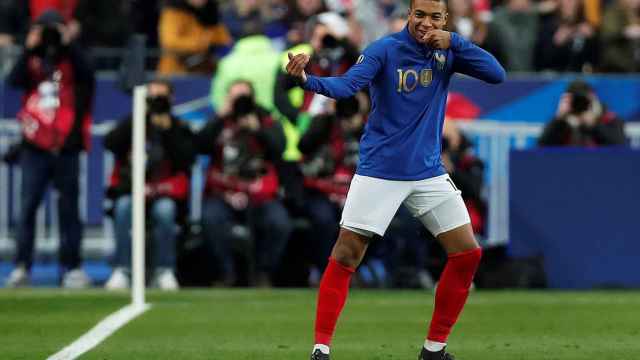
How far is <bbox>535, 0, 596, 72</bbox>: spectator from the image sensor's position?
18.4 metres

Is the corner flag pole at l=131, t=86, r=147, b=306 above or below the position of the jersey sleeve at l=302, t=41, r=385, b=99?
below

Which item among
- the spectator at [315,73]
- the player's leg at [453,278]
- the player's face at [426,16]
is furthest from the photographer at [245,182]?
the player's face at [426,16]

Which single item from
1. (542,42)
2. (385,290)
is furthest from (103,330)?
(542,42)

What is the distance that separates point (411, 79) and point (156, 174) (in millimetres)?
7062

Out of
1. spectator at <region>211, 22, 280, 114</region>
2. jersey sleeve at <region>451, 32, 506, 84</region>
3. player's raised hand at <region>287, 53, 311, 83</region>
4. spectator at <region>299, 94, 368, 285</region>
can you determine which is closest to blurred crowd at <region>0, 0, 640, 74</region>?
spectator at <region>211, 22, 280, 114</region>

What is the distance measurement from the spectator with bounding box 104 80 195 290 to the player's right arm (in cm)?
679

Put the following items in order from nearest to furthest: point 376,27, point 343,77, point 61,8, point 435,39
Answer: point 343,77 → point 435,39 → point 61,8 → point 376,27

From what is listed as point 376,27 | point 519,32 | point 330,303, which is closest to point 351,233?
point 330,303

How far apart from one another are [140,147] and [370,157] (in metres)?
4.02

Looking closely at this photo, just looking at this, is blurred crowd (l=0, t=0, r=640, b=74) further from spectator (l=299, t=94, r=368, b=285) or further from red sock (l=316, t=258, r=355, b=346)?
red sock (l=316, t=258, r=355, b=346)

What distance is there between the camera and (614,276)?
15086 millimetres

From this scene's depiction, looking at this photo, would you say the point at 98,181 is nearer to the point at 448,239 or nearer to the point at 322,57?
the point at 322,57

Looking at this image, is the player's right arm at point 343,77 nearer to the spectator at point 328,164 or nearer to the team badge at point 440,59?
the team badge at point 440,59

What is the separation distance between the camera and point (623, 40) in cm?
1834
